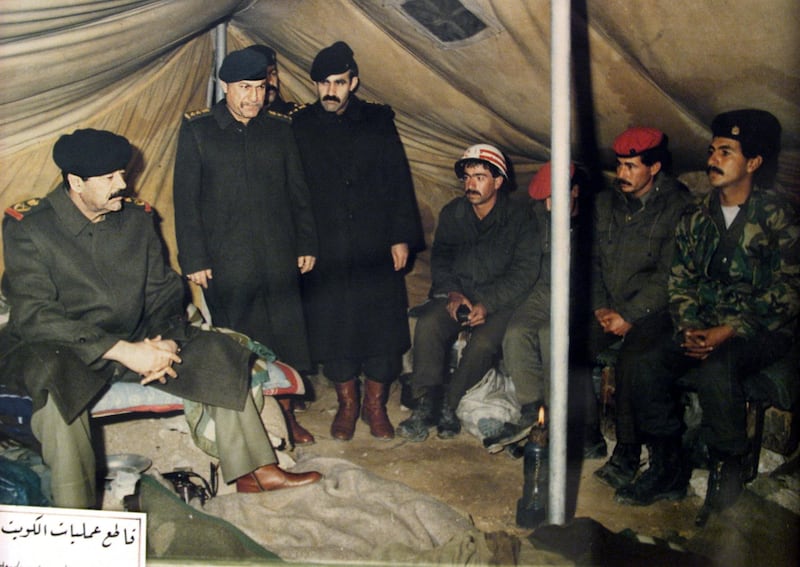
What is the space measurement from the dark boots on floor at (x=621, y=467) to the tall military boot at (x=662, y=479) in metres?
0.03

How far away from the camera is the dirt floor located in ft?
7.89

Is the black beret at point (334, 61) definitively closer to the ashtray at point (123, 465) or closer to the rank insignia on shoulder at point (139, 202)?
the rank insignia on shoulder at point (139, 202)

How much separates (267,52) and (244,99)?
222mm

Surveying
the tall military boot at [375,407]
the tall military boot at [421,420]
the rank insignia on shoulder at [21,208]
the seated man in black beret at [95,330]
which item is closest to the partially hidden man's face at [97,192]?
the seated man in black beret at [95,330]

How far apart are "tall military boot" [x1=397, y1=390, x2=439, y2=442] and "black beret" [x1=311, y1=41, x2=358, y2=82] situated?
3.95ft

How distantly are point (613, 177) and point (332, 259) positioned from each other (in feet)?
3.30

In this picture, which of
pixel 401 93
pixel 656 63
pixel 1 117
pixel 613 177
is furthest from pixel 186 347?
pixel 656 63

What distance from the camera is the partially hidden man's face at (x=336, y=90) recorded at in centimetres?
277

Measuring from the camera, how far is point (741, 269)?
8.05 ft

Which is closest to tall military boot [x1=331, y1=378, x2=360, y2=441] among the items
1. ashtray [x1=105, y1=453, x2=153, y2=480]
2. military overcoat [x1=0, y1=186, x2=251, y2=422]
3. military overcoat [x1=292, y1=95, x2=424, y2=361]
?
military overcoat [x1=292, y1=95, x2=424, y2=361]

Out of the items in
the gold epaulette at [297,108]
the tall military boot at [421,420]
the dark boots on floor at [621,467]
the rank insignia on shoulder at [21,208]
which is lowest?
the dark boots on floor at [621,467]

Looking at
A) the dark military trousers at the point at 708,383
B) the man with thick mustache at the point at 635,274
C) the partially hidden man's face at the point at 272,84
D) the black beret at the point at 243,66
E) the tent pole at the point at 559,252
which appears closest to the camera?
the tent pole at the point at 559,252

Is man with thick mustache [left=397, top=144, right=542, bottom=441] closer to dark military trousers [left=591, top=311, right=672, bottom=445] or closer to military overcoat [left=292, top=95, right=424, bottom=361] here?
military overcoat [left=292, top=95, right=424, bottom=361]

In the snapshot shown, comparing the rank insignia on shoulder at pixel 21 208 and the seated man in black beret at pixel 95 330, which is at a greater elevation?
the rank insignia on shoulder at pixel 21 208
